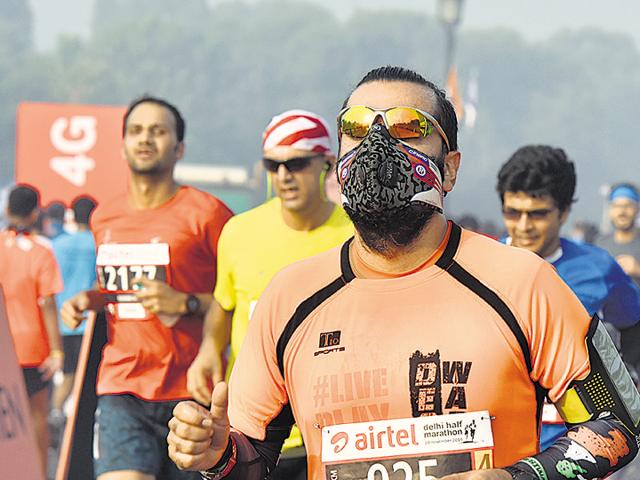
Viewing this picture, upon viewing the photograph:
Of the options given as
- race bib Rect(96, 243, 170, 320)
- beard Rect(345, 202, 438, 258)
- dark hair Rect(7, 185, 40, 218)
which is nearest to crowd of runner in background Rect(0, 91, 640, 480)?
dark hair Rect(7, 185, 40, 218)

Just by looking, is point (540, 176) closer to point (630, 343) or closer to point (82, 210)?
point (630, 343)

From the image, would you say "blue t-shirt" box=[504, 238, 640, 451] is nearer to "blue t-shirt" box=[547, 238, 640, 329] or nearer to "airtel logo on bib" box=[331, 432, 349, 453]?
"blue t-shirt" box=[547, 238, 640, 329]

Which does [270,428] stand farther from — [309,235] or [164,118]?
[164,118]

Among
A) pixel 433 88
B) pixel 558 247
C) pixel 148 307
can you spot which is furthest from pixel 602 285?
pixel 433 88

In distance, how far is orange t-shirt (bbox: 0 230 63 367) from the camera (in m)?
9.86

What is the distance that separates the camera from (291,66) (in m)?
159

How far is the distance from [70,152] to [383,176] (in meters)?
9.90

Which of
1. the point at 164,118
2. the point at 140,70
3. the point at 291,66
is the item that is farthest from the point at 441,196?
the point at 291,66

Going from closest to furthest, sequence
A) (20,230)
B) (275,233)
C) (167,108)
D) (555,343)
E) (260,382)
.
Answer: (555,343) → (260,382) → (275,233) → (167,108) → (20,230)

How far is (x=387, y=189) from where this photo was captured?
3.14 m

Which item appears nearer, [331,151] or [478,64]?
[331,151]

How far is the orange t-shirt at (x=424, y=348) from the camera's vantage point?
3.12 metres

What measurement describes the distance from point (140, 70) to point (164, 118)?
430 feet

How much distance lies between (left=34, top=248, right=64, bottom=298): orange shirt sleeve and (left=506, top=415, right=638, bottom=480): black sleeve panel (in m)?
7.22
